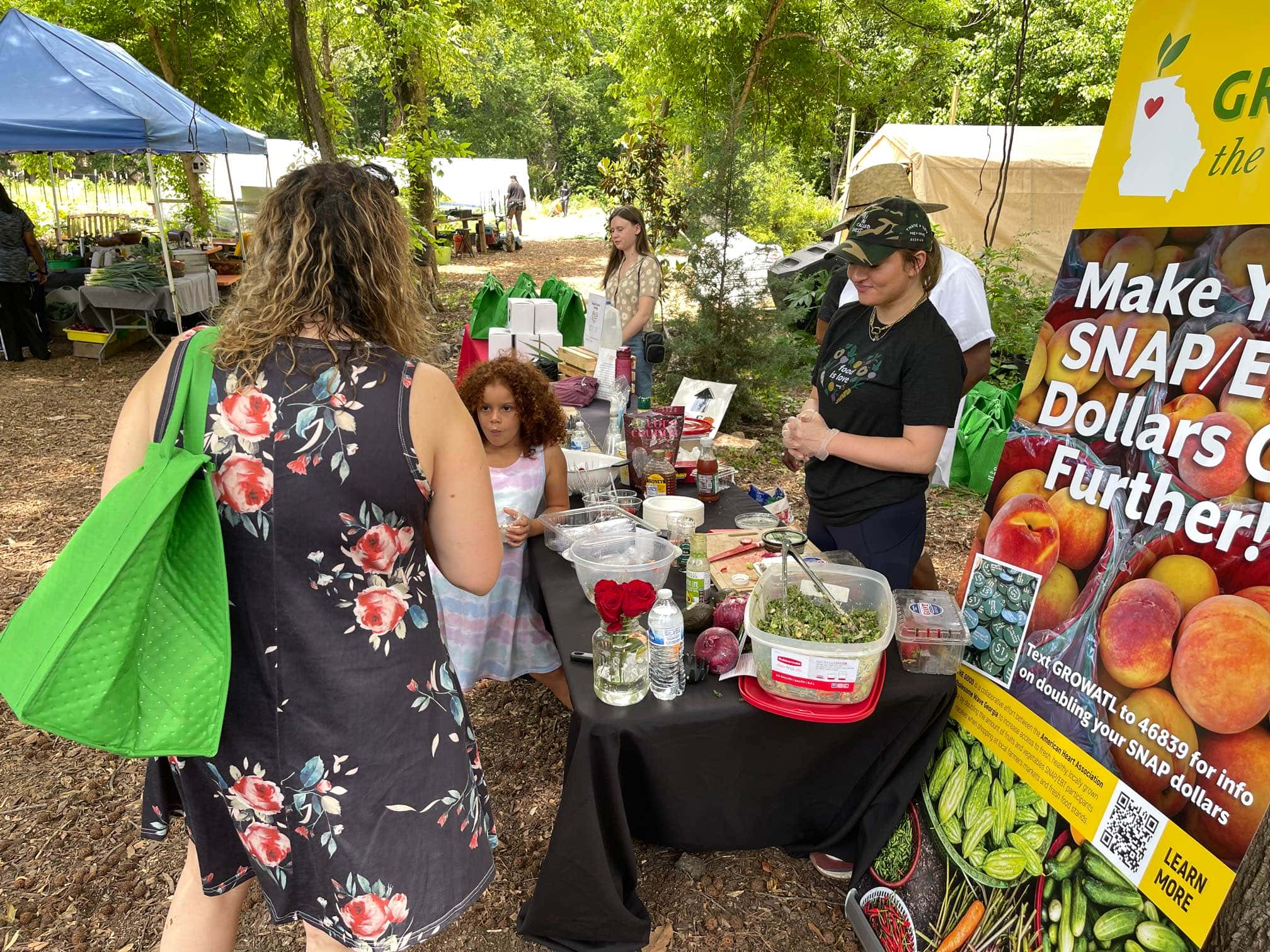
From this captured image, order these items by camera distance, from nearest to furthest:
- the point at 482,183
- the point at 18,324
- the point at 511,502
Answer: the point at 511,502, the point at 18,324, the point at 482,183

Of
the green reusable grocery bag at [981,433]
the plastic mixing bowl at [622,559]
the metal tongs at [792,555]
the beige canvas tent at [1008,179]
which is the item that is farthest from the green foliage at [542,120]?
the metal tongs at [792,555]

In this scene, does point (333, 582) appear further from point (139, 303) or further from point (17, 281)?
point (17, 281)

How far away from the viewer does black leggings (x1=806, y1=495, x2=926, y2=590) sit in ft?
7.57

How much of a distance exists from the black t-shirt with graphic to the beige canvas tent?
400 inches

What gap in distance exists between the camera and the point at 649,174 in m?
10.5

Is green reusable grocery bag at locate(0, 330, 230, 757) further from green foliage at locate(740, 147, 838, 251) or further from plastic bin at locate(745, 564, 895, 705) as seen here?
green foliage at locate(740, 147, 838, 251)

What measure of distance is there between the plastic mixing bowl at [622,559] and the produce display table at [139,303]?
7909 millimetres

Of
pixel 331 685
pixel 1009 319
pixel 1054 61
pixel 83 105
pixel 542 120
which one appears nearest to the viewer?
pixel 331 685

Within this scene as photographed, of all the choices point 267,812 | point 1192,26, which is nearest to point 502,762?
point 267,812

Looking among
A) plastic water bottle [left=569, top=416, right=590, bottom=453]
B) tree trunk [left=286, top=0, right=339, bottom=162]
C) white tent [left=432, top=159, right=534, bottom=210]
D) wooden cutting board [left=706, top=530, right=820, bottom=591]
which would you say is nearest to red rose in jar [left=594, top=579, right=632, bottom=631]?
wooden cutting board [left=706, top=530, right=820, bottom=591]

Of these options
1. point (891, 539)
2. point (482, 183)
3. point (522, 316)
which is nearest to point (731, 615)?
point (891, 539)

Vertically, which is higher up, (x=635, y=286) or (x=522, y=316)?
(x=635, y=286)

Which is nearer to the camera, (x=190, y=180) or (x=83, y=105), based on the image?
(x=83, y=105)

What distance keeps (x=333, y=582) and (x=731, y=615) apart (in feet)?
3.37
